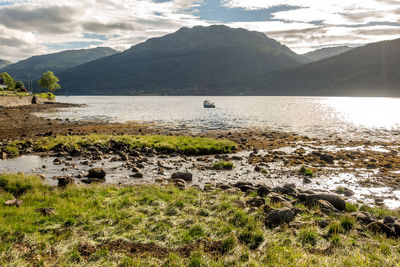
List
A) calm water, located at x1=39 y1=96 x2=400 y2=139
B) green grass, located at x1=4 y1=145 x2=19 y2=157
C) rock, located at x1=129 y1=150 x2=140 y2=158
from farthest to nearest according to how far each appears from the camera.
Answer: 1. calm water, located at x1=39 y1=96 x2=400 y2=139
2. rock, located at x1=129 y1=150 x2=140 y2=158
3. green grass, located at x1=4 y1=145 x2=19 y2=157

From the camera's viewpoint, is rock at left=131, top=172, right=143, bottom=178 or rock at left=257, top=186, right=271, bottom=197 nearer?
rock at left=257, top=186, right=271, bottom=197

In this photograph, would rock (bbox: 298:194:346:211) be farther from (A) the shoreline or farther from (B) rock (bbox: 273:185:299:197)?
(A) the shoreline

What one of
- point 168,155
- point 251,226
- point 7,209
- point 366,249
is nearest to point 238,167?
point 168,155

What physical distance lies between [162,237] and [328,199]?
368 inches

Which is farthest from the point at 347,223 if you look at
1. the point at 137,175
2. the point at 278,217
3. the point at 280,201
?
the point at 137,175

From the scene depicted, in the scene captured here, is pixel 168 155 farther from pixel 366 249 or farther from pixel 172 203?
pixel 366 249

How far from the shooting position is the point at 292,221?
11.5 meters

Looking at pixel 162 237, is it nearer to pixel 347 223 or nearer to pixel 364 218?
pixel 347 223

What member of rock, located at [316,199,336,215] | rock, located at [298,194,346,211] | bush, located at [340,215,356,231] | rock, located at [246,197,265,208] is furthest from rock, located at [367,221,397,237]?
rock, located at [246,197,265,208]

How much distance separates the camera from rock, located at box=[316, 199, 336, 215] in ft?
43.0

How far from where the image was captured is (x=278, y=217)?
11.4 m

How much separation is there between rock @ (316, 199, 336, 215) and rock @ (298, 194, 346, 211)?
1.38 ft

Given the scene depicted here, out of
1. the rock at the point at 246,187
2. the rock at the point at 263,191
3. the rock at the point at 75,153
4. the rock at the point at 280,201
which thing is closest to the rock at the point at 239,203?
the rock at the point at 280,201

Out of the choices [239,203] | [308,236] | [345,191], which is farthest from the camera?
[345,191]
